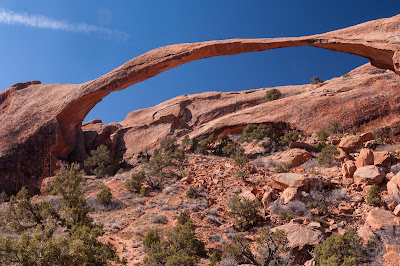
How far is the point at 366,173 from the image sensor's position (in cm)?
1069

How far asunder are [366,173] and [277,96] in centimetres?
1778

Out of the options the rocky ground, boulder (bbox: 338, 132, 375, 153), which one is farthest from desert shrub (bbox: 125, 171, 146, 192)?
boulder (bbox: 338, 132, 375, 153)

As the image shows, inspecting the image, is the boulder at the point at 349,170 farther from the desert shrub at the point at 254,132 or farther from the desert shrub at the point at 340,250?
the desert shrub at the point at 254,132

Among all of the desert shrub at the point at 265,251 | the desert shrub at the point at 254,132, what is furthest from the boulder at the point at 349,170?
the desert shrub at the point at 254,132

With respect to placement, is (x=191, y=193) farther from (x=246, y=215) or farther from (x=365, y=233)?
(x=365, y=233)

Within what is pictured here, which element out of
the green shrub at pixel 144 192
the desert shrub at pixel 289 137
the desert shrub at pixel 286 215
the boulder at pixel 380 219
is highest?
the desert shrub at pixel 289 137

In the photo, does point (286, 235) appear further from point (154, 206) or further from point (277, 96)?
point (277, 96)

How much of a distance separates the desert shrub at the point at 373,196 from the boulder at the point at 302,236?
245 centimetres

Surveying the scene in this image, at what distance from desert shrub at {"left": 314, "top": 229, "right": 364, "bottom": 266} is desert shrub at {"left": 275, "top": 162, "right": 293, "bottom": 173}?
662cm

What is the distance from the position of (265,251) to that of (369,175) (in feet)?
16.9

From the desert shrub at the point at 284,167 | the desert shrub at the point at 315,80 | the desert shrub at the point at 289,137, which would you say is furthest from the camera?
the desert shrub at the point at 315,80

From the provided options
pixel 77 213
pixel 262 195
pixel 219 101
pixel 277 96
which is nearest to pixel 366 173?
pixel 262 195

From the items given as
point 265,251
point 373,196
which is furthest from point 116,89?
point 373,196

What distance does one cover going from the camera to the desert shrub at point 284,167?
14.2 m
